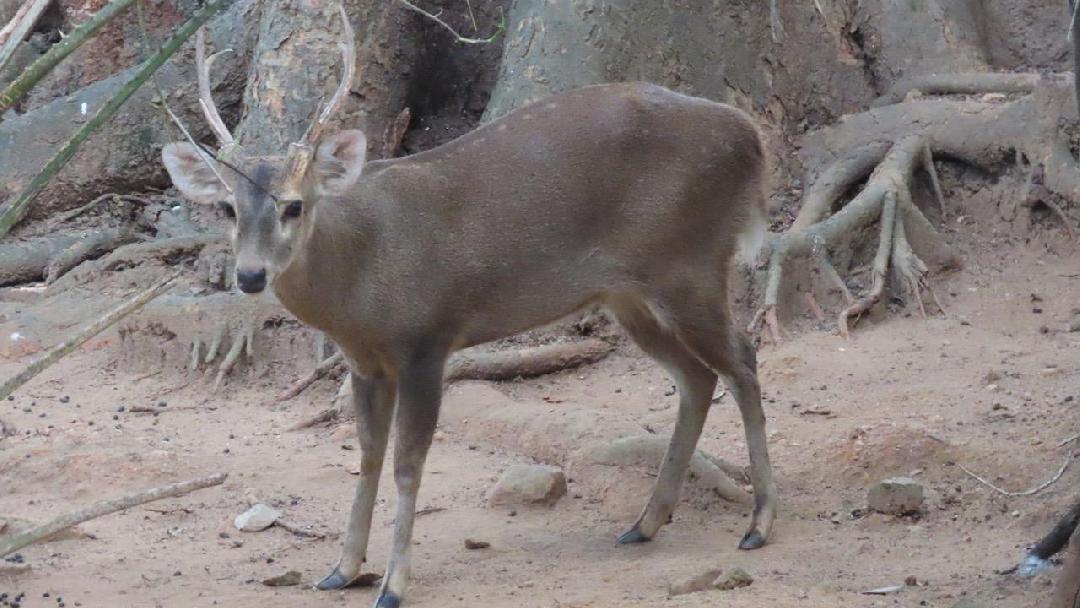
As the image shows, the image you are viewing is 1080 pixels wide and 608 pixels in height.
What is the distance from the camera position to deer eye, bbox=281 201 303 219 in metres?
5.73

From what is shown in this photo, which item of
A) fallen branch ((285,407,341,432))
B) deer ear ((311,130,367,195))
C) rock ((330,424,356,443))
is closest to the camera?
deer ear ((311,130,367,195))

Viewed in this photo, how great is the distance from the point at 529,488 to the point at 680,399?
79 cm

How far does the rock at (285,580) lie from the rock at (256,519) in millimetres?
721

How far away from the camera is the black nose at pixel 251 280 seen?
218 inches

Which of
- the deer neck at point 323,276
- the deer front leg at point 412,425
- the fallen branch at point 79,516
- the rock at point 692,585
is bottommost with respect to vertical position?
the rock at point 692,585

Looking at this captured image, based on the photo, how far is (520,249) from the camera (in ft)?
21.0

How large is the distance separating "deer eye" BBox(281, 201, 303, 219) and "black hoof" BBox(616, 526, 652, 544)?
77.8 inches

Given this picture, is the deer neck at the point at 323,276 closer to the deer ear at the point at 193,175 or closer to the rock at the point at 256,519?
the deer ear at the point at 193,175

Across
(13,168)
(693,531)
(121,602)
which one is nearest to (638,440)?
(693,531)

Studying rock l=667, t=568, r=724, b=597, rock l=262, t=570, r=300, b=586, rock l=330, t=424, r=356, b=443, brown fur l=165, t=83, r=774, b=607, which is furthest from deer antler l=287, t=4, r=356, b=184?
rock l=330, t=424, r=356, b=443

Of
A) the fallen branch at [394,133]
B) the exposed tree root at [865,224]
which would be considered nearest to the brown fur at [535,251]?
the exposed tree root at [865,224]

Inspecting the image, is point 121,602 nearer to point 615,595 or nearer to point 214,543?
point 214,543

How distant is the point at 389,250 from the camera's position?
20.3 ft

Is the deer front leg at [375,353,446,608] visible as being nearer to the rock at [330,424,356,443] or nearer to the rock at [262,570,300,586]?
the rock at [262,570,300,586]
